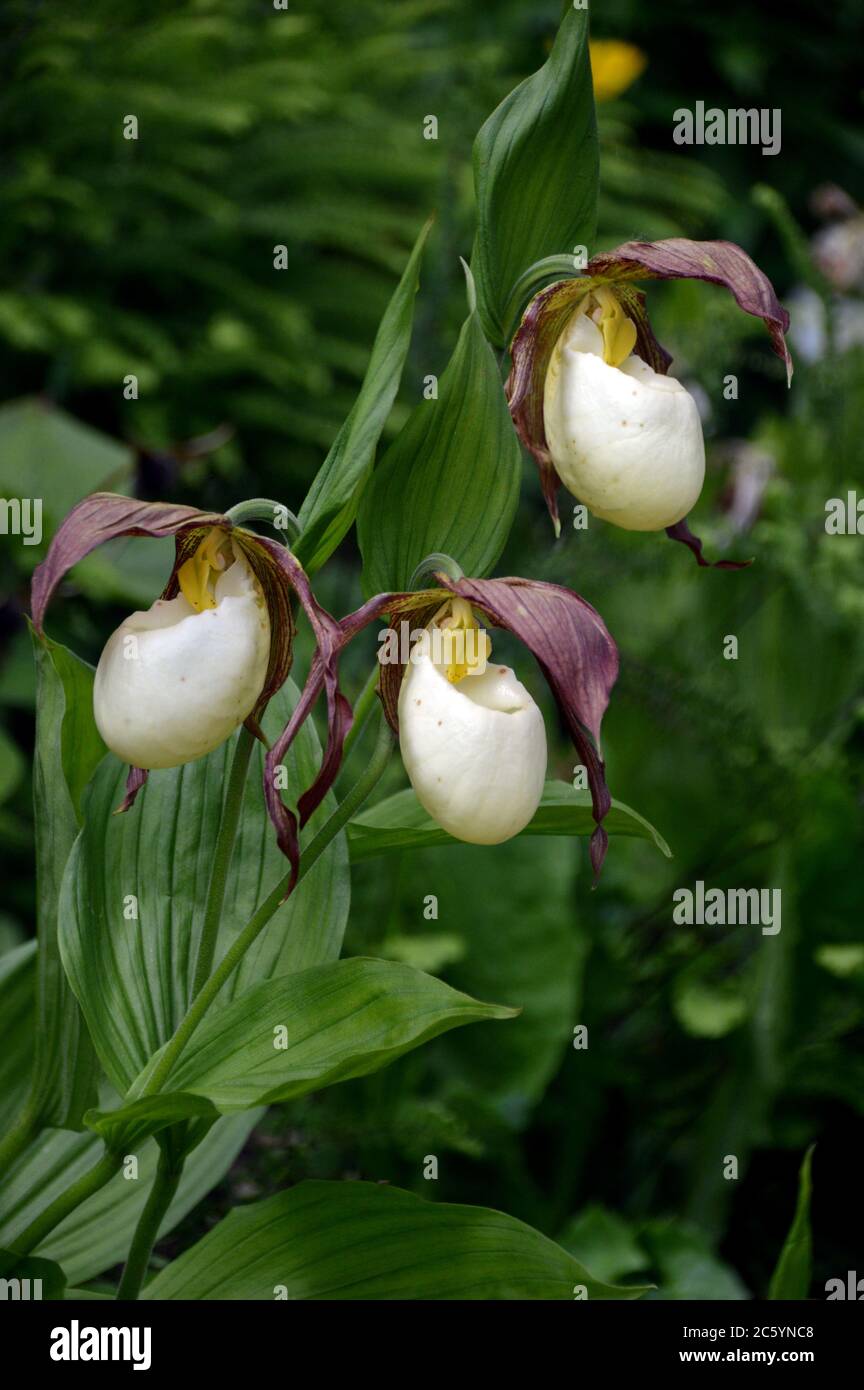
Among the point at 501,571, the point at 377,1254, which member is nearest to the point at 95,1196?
the point at 377,1254

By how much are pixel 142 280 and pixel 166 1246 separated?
1.36 m

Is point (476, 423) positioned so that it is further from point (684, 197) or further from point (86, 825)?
point (684, 197)

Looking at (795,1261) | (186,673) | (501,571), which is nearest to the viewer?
(186,673)

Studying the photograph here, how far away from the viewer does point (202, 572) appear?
1.63 feet

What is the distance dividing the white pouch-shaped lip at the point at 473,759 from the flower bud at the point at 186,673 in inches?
2.6

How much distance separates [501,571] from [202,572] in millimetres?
781

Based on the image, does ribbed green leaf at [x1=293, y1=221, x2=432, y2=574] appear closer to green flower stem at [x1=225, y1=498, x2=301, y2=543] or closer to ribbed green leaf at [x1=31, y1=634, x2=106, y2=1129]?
green flower stem at [x1=225, y1=498, x2=301, y2=543]

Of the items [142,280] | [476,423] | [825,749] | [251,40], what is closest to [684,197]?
[251,40]

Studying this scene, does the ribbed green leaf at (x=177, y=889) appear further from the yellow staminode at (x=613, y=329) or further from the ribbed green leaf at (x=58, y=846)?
the yellow staminode at (x=613, y=329)

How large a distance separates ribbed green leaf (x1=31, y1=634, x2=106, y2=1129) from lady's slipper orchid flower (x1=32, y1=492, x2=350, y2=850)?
0.45 feet

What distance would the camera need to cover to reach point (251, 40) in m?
1.72

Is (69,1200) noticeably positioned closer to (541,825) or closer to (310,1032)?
(310,1032)

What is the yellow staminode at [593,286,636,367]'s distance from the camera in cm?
55

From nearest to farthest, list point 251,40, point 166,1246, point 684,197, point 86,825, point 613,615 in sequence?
point 86,825, point 166,1246, point 613,615, point 251,40, point 684,197
